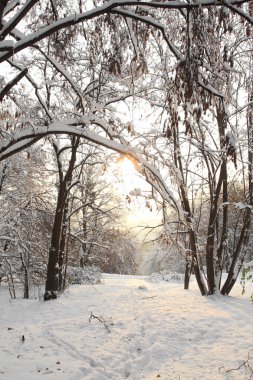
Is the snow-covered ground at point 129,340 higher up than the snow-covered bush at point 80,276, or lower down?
lower down

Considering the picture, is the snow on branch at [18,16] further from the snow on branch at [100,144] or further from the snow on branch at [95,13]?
the snow on branch at [100,144]

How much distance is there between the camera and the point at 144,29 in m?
4.31

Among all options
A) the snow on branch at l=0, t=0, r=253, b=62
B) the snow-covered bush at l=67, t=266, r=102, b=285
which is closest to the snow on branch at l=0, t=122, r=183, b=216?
the snow on branch at l=0, t=0, r=253, b=62

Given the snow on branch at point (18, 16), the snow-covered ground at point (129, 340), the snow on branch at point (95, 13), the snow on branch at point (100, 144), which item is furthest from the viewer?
the snow-covered ground at point (129, 340)

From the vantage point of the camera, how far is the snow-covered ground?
5695 millimetres

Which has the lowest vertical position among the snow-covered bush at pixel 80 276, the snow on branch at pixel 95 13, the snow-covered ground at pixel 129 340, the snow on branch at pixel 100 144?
the snow-covered ground at pixel 129 340

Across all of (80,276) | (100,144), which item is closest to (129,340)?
(100,144)

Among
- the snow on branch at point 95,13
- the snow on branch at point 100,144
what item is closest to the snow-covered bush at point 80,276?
the snow on branch at point 100,144

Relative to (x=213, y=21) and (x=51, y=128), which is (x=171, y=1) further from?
(x=51, y=128)

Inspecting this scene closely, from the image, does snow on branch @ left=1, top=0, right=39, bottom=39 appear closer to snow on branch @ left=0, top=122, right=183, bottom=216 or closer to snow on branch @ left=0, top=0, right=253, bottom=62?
snow on branch @ left=0, top=0, right=253, bottom=62

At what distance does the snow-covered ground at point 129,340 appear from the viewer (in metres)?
5.70

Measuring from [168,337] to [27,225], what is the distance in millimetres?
8929

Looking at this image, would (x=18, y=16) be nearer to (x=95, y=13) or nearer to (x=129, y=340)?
(x=95, y=13)

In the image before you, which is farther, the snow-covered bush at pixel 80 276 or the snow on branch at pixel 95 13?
the snow-covered bush at pixel 80 276
